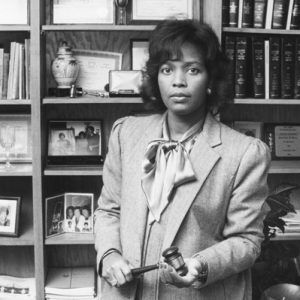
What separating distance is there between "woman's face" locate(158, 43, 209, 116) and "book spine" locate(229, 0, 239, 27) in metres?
0.83

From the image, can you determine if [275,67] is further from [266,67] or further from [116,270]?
[116,270]

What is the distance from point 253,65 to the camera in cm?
234

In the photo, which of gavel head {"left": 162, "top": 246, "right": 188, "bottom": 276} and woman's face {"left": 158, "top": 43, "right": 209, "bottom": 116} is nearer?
gavel head {"left": 162, "top": 246, "right": 188, "bottom": 276}

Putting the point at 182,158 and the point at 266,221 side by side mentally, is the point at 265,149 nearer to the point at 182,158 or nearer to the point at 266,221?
the point at 182,158

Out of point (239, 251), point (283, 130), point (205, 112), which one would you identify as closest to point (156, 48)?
point (205, 112)

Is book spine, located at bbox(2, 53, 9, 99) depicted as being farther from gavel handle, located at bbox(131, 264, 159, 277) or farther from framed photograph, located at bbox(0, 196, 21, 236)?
gavel handle, located at bbox(131, 264, 159, 277)

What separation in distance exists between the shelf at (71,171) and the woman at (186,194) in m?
0.76

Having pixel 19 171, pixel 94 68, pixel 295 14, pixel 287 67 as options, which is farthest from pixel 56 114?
pixel 295 14

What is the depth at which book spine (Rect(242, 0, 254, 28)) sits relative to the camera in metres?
2.31

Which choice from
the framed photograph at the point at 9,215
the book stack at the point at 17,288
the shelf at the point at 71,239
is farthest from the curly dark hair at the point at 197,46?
the book stack at the point at 17,288

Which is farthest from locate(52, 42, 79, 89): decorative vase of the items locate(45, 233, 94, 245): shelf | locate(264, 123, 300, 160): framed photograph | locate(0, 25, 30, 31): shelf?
locate(264, 123, 300, 160): framed photograph

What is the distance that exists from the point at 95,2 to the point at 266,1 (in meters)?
0.81

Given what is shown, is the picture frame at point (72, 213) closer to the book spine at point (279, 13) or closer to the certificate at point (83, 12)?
the certificate at point (83, 12)

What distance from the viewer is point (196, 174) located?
1.45 metres
